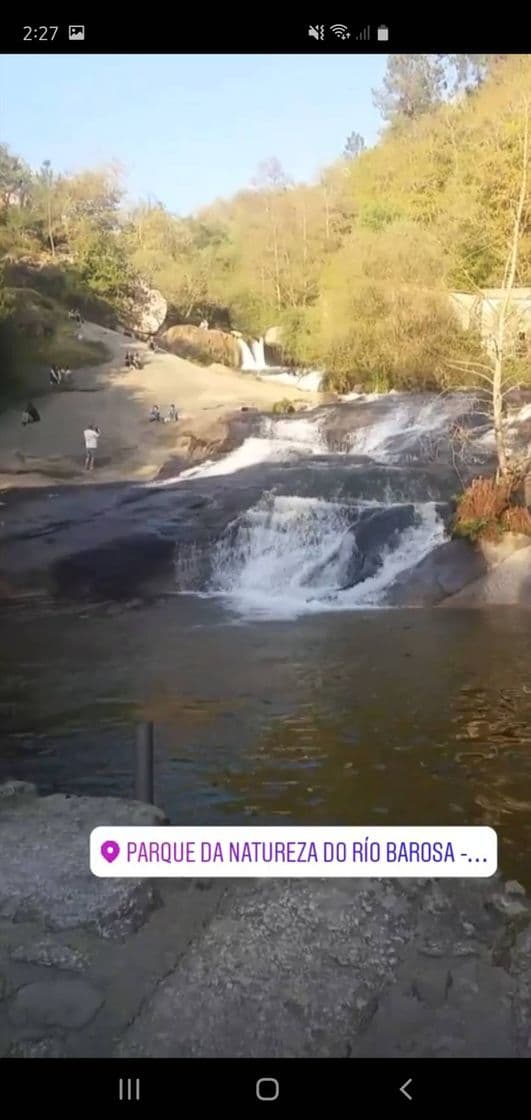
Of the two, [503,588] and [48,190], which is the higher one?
[48,190]

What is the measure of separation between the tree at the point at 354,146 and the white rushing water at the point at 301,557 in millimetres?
674

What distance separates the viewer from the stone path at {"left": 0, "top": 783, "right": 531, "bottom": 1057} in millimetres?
1422

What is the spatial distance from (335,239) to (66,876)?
1.26m

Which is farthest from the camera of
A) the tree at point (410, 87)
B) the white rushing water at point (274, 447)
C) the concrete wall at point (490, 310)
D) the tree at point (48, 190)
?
the white rushing water at point (274, 447)

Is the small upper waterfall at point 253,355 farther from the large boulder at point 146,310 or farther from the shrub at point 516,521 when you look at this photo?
the shrub at point 516,521

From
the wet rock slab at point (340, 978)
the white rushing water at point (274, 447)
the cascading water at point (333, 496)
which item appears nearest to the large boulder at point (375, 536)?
the cascading water at point (333, 496)

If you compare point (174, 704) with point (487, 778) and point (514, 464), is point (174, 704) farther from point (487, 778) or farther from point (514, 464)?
point (514, 464)

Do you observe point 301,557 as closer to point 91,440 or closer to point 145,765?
point 91,440

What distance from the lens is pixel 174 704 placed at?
1691mm

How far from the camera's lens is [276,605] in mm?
1920

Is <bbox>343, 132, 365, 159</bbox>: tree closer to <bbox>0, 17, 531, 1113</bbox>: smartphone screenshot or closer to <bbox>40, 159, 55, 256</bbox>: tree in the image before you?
<bbox>0, 17, 531, 1113</bbox>: smartphone screenshot

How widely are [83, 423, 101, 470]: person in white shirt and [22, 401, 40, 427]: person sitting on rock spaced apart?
105 mm

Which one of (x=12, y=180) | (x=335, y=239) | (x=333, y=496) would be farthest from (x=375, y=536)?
(x=12, y=180)

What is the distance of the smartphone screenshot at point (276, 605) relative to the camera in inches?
56.6
